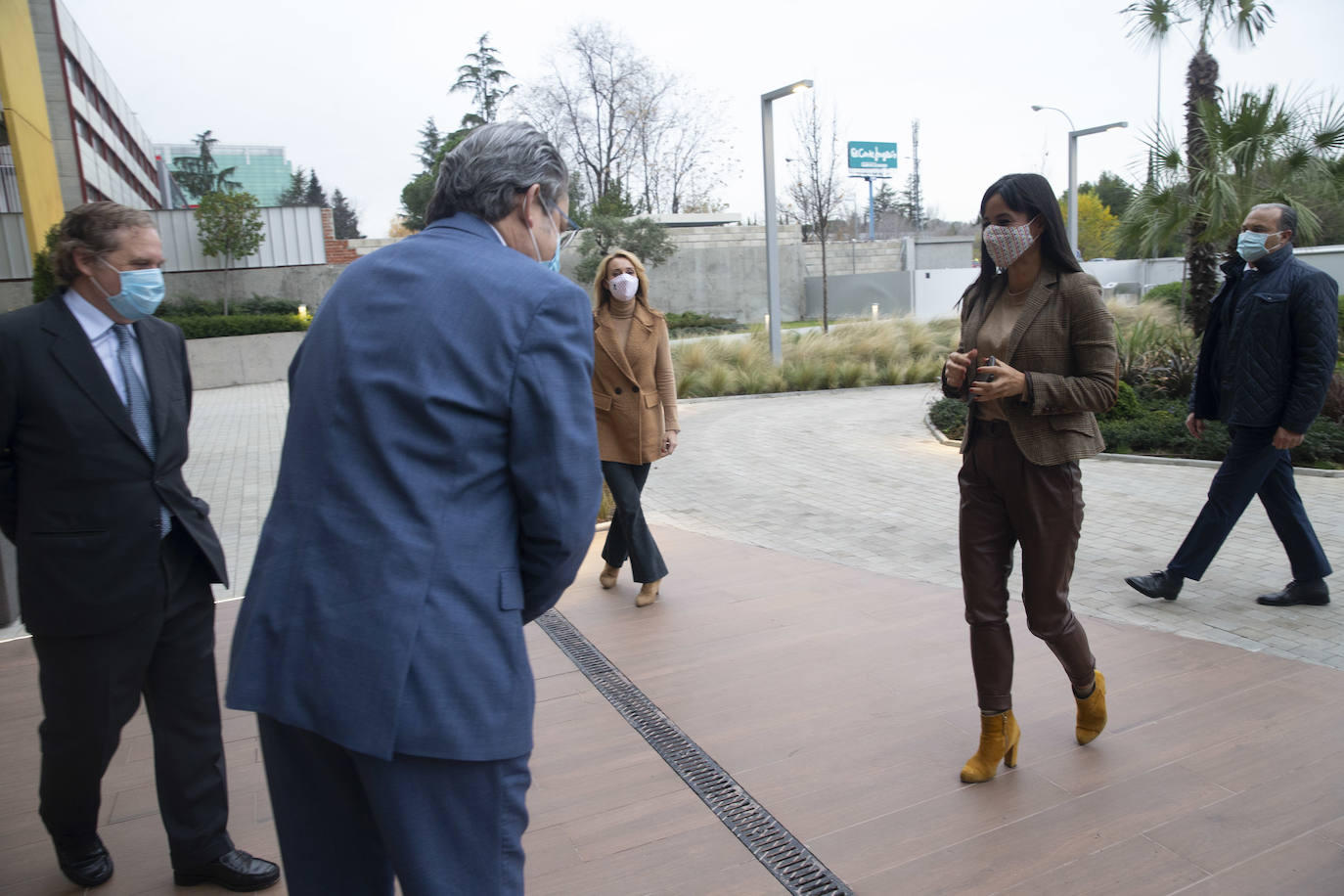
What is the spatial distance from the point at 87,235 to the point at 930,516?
641cm

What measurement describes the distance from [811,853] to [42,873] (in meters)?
2.39

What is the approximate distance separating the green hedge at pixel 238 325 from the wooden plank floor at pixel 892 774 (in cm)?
1965

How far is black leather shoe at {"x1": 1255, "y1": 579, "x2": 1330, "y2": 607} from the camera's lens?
16.5 ft

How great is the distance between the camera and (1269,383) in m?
4.82

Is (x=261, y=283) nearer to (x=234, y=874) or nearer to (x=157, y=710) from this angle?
(x=157, y=710)

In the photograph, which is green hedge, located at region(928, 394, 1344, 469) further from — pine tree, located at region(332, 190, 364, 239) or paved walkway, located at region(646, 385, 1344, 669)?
pine tree, located at region(332, 190, 364, 239)

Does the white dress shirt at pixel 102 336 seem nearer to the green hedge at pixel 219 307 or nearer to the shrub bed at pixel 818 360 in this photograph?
the shrub bed at pixel 818 360

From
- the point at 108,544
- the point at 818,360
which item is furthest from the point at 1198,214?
the point at 108,544

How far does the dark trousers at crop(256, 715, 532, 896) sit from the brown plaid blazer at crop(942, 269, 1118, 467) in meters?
2.11

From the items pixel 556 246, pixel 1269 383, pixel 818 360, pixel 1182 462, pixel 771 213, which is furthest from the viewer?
pixel 818 360

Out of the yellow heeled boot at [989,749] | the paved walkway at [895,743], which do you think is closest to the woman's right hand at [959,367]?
the yellow heeled boot at [989,749]

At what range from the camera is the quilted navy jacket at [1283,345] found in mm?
4719

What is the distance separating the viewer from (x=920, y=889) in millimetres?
2738

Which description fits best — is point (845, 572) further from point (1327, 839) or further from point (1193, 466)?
point (1193, 466)
